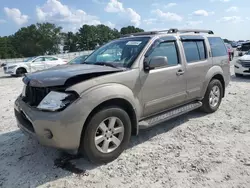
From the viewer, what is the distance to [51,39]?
91.1 m

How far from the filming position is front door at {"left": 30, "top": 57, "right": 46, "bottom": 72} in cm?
1739

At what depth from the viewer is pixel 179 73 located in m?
4.62

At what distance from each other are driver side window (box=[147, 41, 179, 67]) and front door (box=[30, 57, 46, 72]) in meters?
14.6

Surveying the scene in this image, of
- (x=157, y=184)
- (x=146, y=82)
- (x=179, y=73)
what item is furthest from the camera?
(x=179, y=73)

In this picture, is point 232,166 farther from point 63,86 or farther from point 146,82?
point 63,86

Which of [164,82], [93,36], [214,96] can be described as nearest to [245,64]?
[214,96]

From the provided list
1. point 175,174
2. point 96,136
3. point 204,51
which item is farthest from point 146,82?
point 204,51

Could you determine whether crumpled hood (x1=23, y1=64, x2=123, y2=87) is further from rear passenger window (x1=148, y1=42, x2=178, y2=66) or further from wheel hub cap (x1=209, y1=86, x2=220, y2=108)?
wheel hub cap (x1=209, y1=86, x2=220, y2=108)

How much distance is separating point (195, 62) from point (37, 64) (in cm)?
1476

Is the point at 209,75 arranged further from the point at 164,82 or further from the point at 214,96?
the point at 164,82

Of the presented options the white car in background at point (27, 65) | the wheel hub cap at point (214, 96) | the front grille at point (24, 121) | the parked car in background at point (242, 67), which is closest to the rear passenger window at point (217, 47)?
the wheel hub cap at point (214, 96)

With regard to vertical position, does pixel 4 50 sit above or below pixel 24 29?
below

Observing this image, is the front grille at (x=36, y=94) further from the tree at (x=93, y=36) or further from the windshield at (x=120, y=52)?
the tree at (x=93, y=36)

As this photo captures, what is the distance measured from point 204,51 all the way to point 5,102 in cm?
616
